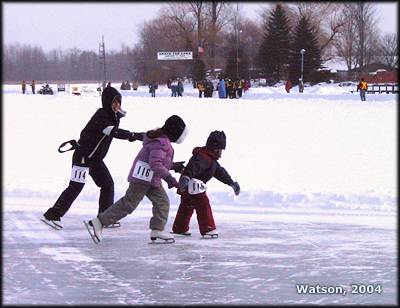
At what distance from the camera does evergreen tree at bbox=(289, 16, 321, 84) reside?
5119cm

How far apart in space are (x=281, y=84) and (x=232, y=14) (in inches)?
298

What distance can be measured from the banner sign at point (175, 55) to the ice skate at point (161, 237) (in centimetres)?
3600

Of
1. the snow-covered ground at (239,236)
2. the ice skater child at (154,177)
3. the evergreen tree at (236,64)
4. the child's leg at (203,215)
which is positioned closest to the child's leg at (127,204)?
the ice skater child at (154,177)

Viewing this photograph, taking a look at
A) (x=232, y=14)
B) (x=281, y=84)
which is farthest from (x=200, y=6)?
(x=281, y=84)

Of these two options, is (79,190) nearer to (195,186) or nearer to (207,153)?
(195,186)

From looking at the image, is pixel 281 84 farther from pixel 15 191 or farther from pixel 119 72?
pixel 15 191

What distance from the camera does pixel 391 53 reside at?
74.0 meters

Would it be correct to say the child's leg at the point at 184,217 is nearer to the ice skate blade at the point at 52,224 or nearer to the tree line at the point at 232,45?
the ice skate blade at the point at 52,224

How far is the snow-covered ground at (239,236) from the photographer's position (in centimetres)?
419

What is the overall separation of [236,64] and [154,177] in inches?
1767

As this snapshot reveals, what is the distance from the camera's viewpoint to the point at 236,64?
4972 cm

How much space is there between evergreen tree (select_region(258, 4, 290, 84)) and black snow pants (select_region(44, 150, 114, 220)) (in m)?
46.5

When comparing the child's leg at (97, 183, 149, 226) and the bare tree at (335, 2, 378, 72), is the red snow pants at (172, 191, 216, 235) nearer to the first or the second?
the child's leg at (97, 183, 149, 226)

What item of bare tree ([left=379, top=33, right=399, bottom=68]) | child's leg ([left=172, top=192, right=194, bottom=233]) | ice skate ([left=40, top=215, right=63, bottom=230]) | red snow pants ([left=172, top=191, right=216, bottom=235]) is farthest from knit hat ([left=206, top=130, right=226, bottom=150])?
bare tree ([left=379, top=33, right=399, bottom=68])
